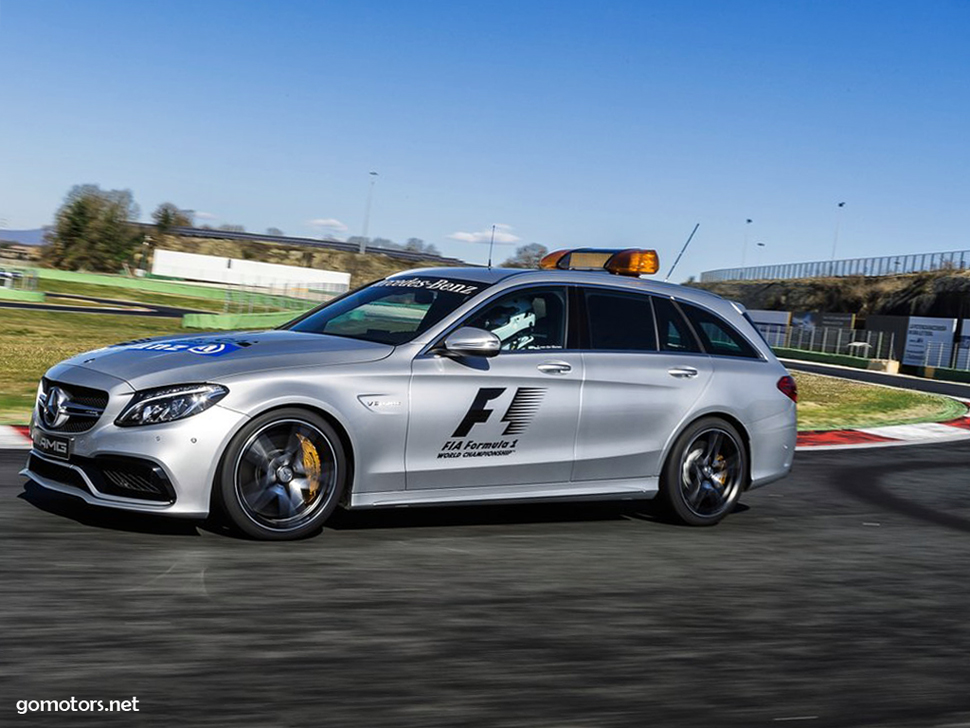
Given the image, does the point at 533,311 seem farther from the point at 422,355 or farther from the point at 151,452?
the point at 151,452

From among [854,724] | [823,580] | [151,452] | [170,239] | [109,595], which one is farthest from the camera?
[170,239]

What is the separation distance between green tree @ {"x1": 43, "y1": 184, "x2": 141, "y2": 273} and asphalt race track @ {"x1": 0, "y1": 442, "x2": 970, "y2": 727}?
129772 millimetres

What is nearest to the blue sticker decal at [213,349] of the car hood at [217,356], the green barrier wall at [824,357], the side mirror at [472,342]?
the car hood at [217,356]

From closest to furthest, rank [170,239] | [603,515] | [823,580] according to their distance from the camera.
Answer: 1. [823,580]
2. [603,515]
3. [170,239]

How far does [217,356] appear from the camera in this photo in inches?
253

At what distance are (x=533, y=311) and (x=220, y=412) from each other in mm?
2331

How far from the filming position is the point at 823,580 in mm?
6816

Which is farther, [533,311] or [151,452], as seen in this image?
[533,311]

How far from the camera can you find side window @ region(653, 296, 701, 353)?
8266 millimetres

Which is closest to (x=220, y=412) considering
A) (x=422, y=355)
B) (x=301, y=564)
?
(x=301, y=564)

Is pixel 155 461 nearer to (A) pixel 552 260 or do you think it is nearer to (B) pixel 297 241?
(A) pixel 552 260

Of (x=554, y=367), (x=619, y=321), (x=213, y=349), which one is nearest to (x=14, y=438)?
(x=213, y=349)

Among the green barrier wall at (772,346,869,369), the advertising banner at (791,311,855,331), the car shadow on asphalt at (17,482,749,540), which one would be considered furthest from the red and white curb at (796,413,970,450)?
the advertising banner at (791,311,855,331)

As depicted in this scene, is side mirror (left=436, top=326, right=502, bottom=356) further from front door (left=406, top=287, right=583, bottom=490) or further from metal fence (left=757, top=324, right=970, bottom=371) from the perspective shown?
metal fence (left=757, top=324, right=970, bottom=371)
